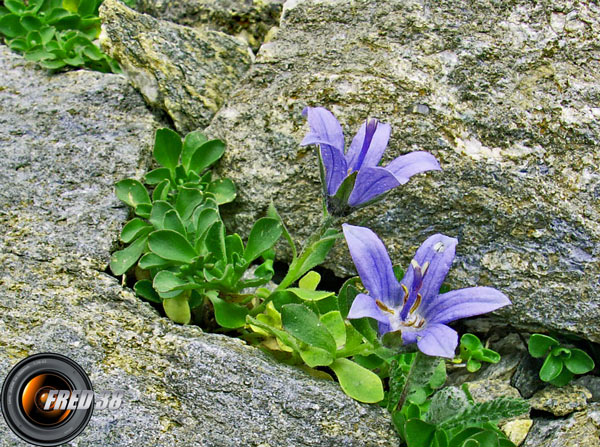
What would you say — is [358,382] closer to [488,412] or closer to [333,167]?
[488,412]

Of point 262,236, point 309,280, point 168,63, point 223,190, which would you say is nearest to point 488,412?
point 309,280

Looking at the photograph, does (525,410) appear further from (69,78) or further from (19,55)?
(19,55)

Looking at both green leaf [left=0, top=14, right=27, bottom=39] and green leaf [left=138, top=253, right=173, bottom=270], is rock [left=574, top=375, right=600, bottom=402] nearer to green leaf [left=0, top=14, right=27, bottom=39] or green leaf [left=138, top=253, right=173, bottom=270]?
green leaf [left=138, top=253, right=173, bottom=270]

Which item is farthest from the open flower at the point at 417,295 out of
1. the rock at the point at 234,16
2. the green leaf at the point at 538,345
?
the rock at the point at 234,16

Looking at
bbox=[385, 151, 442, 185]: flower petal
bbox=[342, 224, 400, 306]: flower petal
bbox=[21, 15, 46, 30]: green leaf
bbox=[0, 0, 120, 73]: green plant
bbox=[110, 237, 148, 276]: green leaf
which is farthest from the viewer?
bbox=[21, 15, 46, 30]: green leaf

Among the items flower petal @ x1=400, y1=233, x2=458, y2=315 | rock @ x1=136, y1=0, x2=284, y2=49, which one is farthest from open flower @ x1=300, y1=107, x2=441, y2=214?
rock @ x1=136, y1=0, x2=284, y2=49

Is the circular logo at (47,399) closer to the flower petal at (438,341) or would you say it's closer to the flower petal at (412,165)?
the flower petal at (438,341)
